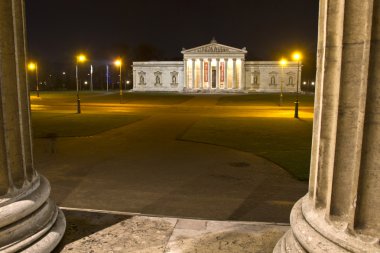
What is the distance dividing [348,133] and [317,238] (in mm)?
1067

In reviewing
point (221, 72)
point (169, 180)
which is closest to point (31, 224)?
point (169, 180)

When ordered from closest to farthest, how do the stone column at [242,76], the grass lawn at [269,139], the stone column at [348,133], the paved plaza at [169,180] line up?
the stone column at [348,133] < the paved plaza at [169,180] < the grass lawn at [269,139] < the stone column at [242,76]

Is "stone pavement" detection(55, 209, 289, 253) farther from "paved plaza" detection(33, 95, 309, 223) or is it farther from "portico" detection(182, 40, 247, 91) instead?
"portico" detection(182, 40, 247, 91)

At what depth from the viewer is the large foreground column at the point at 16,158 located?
13.2 feet

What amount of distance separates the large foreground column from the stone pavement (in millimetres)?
471

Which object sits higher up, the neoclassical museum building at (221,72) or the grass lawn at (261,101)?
the neoclassical museum building at (221,72)

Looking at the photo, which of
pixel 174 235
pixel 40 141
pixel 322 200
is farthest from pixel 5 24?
pixel 40 141

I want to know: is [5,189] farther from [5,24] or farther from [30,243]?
[5,24]

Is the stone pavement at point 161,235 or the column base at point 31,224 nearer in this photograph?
the column base at point 31,224

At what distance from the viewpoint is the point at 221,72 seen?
104 meters

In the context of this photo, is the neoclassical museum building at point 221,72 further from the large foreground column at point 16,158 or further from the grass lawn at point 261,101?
the large foreground column at point 16,158

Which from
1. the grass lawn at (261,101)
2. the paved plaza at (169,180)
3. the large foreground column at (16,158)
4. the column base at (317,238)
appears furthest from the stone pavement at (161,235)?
the grass lawn at (261,101)

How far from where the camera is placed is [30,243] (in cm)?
415

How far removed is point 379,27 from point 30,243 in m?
4.14
